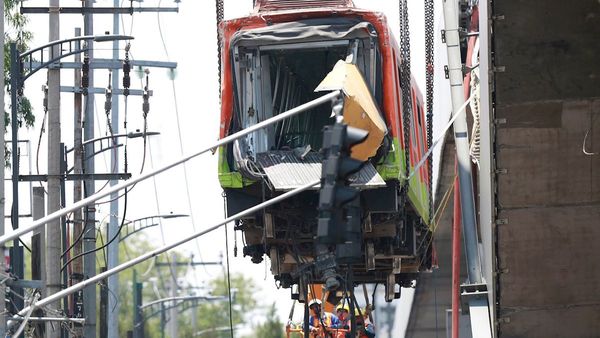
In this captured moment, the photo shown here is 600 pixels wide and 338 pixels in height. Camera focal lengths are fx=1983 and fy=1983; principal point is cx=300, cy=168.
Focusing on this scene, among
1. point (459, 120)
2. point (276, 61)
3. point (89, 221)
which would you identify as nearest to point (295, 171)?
point (276, 61)

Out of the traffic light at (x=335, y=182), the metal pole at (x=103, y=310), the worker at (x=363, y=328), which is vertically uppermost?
the traffic light at (x=335, y=182)

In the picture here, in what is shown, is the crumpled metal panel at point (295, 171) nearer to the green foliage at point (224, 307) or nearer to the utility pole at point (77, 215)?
the utility pole at point (77, 215)

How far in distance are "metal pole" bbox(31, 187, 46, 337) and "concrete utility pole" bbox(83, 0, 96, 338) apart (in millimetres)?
825

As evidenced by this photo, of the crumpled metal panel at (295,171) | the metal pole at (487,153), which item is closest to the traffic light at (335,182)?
the metal pole at (487,153)

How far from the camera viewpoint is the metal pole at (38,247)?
96.7ft

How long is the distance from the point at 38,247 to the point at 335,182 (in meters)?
16.7

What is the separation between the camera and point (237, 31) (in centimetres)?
2331

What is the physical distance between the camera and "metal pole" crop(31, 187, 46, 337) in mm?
29469

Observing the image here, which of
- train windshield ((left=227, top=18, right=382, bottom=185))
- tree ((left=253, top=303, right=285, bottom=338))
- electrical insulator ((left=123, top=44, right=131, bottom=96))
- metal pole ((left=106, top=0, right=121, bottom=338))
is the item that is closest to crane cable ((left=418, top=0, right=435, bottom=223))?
train windshield ((left=227, top=18, right=382, bottom=185))

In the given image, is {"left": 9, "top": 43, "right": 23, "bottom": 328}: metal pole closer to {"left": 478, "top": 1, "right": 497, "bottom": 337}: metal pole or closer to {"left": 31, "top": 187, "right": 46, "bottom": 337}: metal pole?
{"left": 31, "top": 187, "right": 46, "bottom": 337}: metal pole

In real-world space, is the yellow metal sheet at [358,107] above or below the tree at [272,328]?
above

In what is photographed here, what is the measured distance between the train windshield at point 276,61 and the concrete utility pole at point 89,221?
750 cm

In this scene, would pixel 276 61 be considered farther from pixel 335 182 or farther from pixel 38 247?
pixel 38 247

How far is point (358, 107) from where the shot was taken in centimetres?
2197
